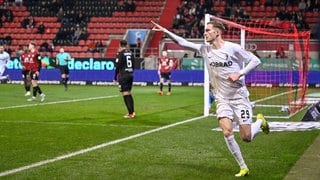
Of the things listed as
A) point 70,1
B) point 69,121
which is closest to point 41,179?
point 69,121

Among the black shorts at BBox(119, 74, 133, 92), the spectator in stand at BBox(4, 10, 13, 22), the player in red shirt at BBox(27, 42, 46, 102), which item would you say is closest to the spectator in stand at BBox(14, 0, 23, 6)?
the spectator in stand at BBox(4, 10, 13, 22)

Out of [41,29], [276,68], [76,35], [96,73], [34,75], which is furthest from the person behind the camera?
[41,29]

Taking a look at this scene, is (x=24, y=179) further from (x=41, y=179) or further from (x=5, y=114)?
(x=5, y=114)

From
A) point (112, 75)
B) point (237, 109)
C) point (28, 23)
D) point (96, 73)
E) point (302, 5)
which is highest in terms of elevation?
point (302, 5)

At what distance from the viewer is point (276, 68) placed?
1187 inches

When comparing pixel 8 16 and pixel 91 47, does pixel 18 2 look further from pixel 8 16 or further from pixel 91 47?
pixel 91 47

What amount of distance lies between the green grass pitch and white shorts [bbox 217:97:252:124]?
2.49ft

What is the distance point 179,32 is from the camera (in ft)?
133

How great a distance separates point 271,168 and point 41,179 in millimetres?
3171

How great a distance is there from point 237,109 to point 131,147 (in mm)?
2916

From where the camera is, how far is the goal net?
19.5 metres

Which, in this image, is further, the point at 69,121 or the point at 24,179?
the point at 69,121

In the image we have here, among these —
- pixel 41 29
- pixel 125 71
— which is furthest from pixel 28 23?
pixel 125 71

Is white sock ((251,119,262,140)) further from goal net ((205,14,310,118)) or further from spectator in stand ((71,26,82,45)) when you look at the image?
spectator in stand ((71,26,82,45))
